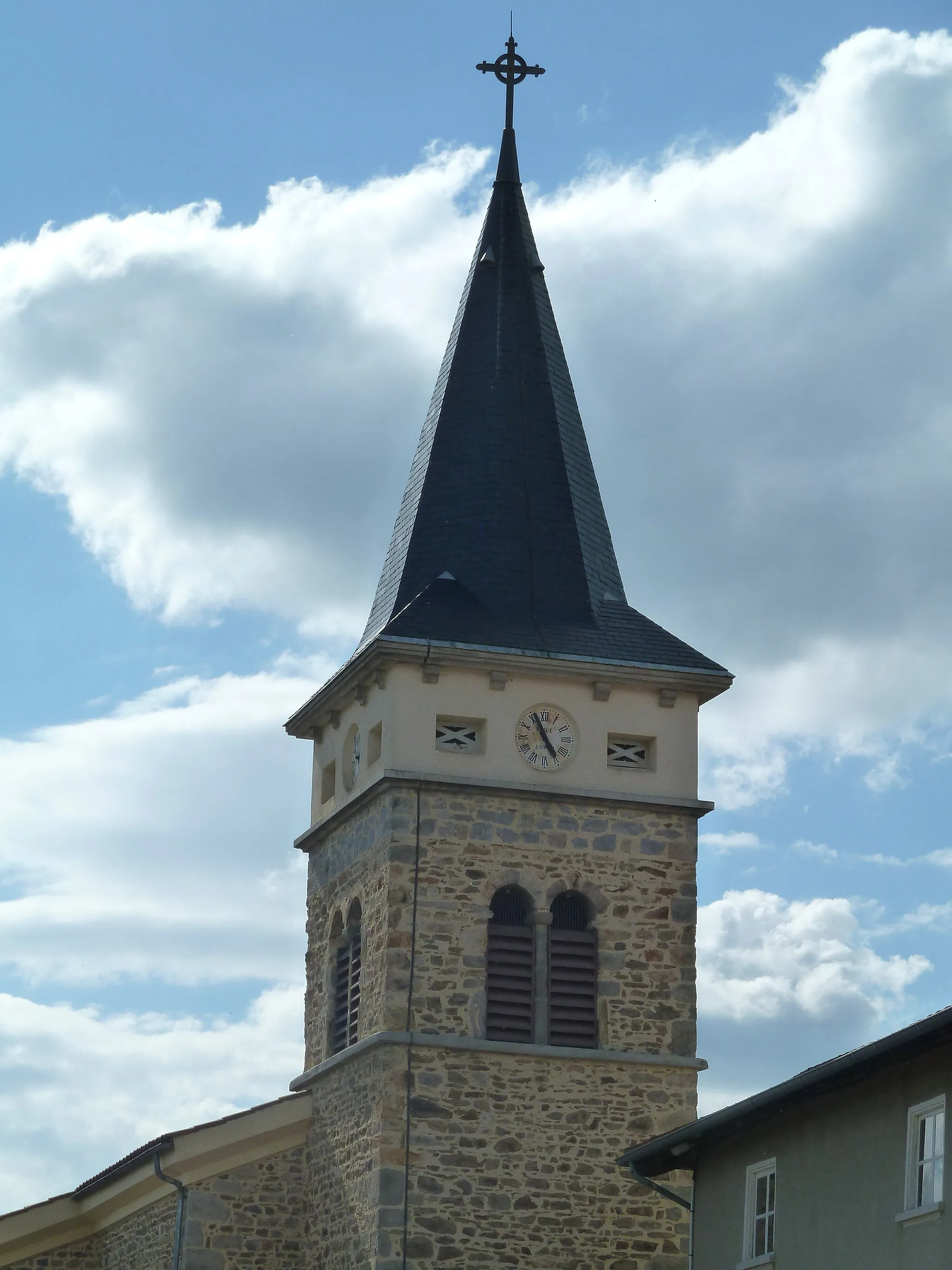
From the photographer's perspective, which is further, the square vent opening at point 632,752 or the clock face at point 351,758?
the clock face at point 351,758

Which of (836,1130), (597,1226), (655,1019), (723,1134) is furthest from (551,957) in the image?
(836,1130)

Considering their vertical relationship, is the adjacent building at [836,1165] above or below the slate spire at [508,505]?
below

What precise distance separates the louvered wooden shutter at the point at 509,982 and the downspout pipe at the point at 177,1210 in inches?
144

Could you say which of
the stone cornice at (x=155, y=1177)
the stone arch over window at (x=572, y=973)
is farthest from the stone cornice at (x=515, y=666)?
the stone cornice at (x=155, y=1177)

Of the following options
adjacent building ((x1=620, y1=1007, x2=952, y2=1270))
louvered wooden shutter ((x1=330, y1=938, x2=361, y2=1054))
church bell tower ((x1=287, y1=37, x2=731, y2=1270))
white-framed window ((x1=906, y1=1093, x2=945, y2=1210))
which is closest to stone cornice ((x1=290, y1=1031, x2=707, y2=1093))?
church bell tower ((x1=287, y1=37, x2=731, y2=1270))

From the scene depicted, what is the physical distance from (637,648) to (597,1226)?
20.9ft

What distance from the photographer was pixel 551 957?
24750 millimetres

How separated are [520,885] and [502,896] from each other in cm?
23

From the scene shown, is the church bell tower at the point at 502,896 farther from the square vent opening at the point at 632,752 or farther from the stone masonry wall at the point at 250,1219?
the stone masonry wall at the point at 250,1219

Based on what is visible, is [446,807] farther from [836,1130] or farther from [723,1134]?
[836,1130]

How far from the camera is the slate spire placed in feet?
84.9

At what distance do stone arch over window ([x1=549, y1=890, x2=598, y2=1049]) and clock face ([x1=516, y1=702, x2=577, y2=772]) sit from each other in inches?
56.9

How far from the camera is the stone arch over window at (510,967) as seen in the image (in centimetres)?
2438

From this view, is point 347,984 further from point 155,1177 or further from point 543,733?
point 543,733
